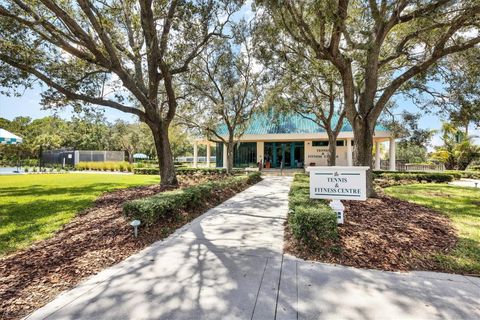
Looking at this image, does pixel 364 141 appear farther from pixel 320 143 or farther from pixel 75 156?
pixel 75 156

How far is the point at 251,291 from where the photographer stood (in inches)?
119

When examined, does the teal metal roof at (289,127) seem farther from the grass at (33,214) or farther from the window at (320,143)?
the grass at (33,214)

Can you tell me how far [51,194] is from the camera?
1023cm

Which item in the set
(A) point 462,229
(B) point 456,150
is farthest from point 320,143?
(A) point 462,229

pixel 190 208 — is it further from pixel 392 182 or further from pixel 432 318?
pixel 392 182

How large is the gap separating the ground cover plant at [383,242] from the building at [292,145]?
1705cm

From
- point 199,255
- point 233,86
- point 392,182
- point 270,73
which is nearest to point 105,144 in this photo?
point 233,86

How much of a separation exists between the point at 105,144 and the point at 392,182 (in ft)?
160

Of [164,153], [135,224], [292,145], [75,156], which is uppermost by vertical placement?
[292,145]

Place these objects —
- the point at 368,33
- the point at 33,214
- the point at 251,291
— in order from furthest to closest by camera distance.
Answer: the point at 368,33 → the point at 33,214 → the point at 251,291

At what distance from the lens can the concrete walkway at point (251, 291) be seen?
264cm

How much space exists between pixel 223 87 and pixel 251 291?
14.7 m

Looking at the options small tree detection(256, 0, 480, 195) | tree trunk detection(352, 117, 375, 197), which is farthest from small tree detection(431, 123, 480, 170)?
tree trunk detection(352, 117, 375, 197)

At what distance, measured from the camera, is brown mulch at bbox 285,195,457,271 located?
386cm
